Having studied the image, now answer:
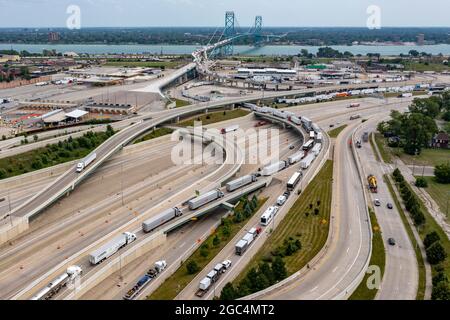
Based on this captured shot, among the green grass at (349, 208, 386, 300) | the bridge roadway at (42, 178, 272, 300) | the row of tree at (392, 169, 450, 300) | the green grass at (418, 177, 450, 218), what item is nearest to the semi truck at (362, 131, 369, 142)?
the green grass at (418, 177, 450, 218)

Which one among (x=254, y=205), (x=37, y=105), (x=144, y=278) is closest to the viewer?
(x=144, y=278)

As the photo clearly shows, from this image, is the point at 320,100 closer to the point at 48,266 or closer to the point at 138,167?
the point at 138,167

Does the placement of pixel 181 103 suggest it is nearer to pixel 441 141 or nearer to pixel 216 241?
pixel 441 141

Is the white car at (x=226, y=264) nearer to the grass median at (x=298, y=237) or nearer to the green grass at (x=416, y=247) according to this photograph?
the grass median at (x=298, y=237)

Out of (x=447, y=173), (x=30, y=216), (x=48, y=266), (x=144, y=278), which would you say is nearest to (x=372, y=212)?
(x=447, y=173)

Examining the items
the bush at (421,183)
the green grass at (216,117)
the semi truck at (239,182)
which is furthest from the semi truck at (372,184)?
the green grass at (216,117)

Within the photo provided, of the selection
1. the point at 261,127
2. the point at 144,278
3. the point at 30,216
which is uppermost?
the point at 261,127
